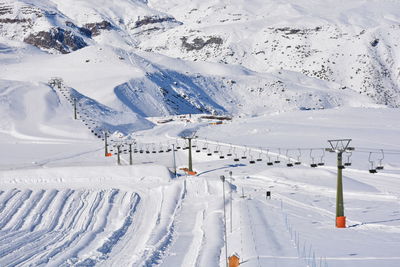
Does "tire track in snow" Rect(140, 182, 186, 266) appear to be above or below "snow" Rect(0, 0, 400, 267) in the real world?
below

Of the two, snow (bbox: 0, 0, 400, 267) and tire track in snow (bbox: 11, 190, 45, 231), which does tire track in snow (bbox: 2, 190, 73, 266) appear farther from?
tire track in snow (bbox: 11, 190, 45, 231)

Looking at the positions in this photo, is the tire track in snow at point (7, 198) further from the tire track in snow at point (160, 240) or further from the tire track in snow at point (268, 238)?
the tire track in snow at point (268, 238)

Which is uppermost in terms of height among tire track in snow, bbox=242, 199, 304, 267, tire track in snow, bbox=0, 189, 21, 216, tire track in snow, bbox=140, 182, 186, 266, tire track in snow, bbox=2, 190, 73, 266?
tire track in snow, bbox=0, 189, 21, 216

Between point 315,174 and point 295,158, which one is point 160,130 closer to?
point 295,158

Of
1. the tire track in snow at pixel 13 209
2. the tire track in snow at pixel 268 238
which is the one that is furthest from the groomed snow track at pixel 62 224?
the tire track in snow at pixel 268 238

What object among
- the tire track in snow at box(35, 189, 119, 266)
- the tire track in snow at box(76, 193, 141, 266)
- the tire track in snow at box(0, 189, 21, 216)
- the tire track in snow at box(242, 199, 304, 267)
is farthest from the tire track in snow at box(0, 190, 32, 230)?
the tire track in snow at box(242, 199, 304, 267)

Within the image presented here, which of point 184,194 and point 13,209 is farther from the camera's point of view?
point 184,194

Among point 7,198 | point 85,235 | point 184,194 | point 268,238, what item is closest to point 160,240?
point 85,235

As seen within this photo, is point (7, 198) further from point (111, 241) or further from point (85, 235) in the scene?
point (111, 241)

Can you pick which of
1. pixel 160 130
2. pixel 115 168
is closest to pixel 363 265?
pixel 115 168

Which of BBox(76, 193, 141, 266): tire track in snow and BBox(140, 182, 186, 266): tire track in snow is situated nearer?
BBox(76, 193, 141, 266): tire track in snow

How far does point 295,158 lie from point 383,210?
23.2m

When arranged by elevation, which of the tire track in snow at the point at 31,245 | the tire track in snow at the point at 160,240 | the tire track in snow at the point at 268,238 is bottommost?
the tire track in snow at the point at 31,245

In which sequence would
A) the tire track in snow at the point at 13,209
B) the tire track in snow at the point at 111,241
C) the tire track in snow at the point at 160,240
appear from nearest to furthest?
the tire track in snow at the point at 111,241 < the tire track in snow at the point at 160,240 < the tire track in snow at the point at 13,209
